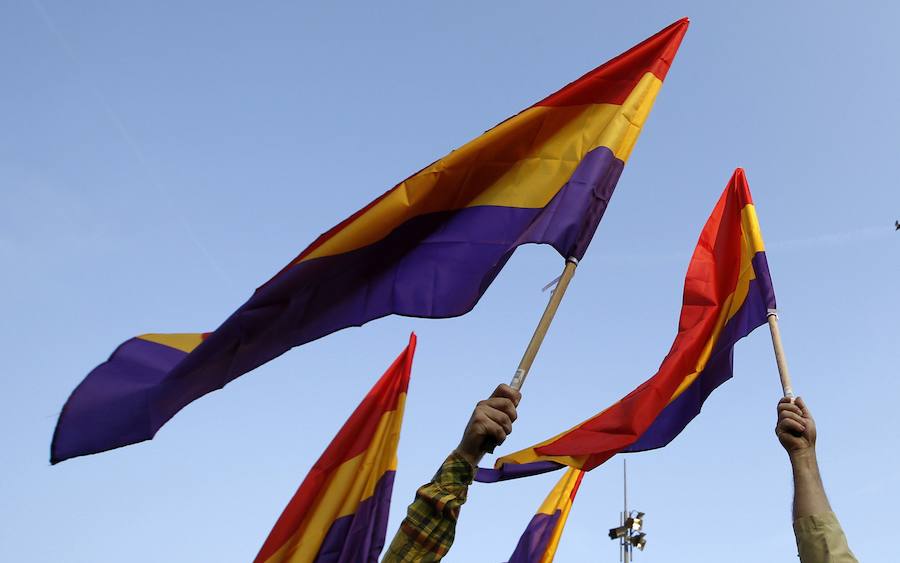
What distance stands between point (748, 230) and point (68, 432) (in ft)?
18.3

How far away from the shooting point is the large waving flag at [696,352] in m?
6.70

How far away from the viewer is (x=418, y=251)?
6266 mm

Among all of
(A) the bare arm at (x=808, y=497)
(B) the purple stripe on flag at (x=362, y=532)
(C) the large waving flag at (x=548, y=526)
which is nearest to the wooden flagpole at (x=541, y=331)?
(A) the bare arm at (x=808, y=497)

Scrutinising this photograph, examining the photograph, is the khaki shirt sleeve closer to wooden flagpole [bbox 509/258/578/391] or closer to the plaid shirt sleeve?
wooden flagpole [bbox 509/258/578/391]

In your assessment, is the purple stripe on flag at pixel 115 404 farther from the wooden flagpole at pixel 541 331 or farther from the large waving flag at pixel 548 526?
the large waving flag at pixel 548 526

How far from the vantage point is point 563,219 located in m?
6.14

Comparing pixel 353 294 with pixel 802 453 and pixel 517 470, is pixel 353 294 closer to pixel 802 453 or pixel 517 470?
pixel 517 470

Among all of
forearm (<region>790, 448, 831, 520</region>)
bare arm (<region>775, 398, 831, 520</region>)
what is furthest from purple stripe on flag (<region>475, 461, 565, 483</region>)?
forearm (<region>790, 448, 831, 520</region>)

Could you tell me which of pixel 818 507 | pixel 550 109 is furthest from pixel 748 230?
pixel 818 507

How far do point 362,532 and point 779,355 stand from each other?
5275mm

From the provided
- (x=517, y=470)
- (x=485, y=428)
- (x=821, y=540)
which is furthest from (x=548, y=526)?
(x=485, y=428)

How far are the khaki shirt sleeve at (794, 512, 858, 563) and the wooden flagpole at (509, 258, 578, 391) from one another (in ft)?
4.97

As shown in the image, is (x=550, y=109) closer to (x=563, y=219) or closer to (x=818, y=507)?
(x=563, y=219)

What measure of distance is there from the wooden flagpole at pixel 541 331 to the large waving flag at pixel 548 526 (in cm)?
715
